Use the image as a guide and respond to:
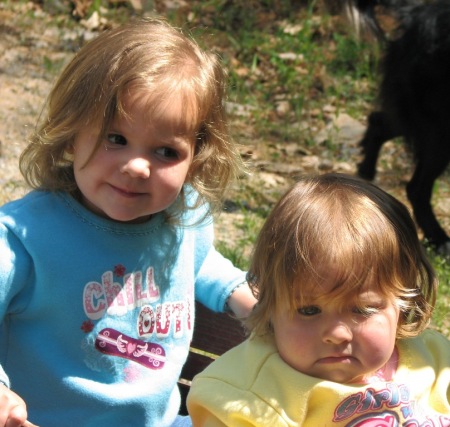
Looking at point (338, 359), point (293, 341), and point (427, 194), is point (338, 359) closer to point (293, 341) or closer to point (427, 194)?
point (293, 341)

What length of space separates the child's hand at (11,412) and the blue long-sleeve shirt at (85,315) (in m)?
0.29

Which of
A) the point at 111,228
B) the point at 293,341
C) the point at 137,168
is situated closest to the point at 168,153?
the point at 137,168

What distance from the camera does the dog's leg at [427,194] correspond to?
4738mm

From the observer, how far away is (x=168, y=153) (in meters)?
2.18

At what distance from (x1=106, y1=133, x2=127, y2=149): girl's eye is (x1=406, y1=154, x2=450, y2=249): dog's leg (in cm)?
286

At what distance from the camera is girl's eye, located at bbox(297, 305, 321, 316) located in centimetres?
191

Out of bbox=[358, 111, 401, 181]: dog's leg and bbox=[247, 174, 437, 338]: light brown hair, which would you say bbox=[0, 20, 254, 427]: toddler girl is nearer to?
bbox=[247, 174, 437, 338]: light brown hair

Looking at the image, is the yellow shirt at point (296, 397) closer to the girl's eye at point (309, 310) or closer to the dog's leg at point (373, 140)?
the girl's eye at point (309, 310)

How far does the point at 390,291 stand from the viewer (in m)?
1.95

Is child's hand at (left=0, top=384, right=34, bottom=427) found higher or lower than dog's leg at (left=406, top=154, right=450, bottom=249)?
higher

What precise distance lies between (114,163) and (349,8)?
3.23 metres

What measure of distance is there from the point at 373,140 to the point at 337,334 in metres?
3.42

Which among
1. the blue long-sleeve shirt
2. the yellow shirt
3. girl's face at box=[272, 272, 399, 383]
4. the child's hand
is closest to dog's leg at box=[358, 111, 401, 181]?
the blue long-sleeve shirt

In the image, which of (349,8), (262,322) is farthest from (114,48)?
(349,8)
